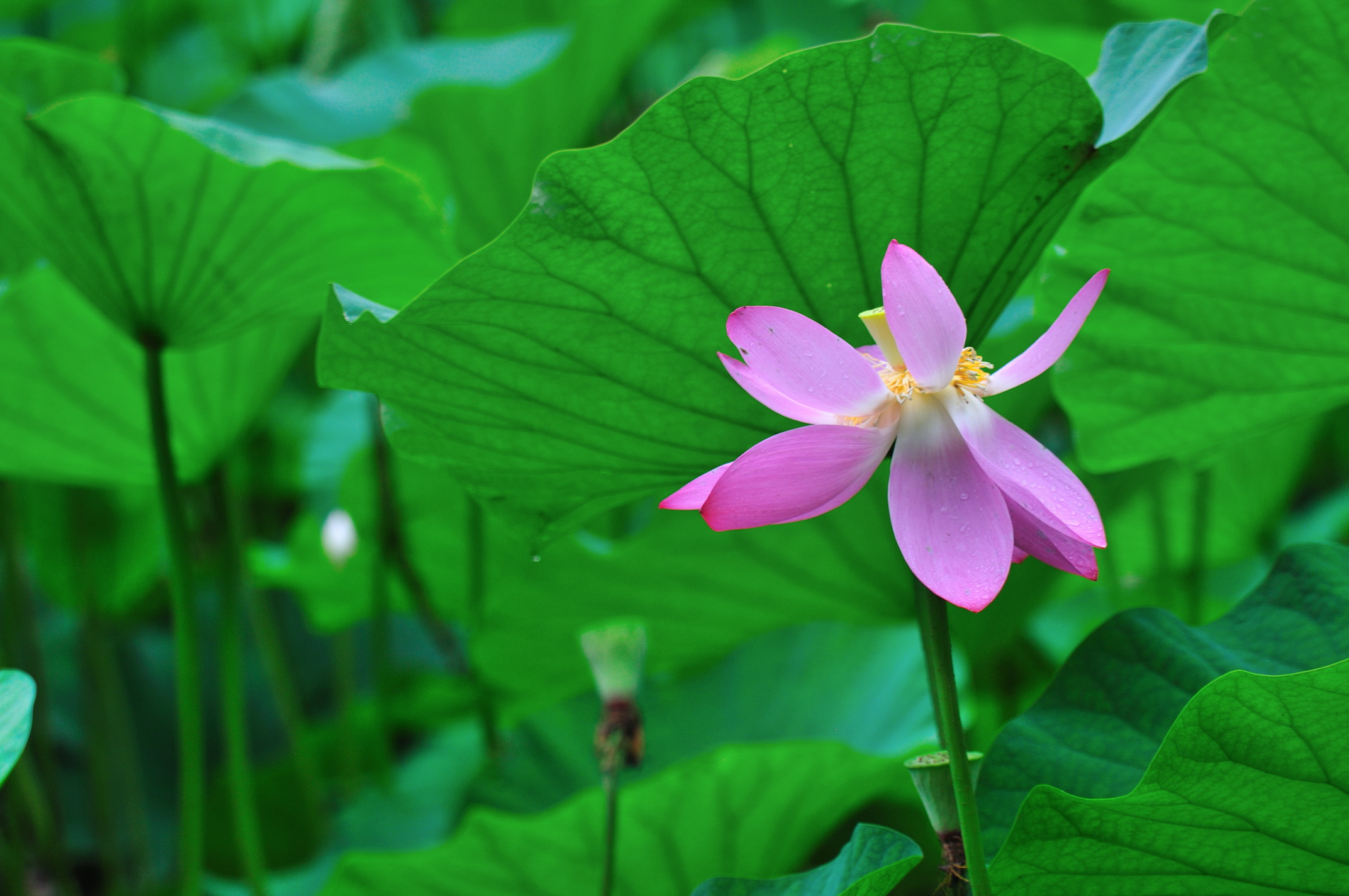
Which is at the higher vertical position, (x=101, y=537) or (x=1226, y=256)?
(x=1226, y=256)

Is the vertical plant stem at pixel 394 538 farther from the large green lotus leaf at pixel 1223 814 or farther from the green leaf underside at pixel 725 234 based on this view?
the large green lotus leaf at pixel 1223 814

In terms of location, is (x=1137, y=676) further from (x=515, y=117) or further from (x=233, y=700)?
(x=515, y=117)

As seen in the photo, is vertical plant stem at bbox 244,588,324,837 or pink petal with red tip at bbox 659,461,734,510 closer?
pink petal with red tip at bbox 659,461,734,510

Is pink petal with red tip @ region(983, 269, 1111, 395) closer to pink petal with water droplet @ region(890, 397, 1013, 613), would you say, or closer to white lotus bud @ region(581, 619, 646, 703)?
pink petal with water droplet @ region(890, 397, 1013, 613)

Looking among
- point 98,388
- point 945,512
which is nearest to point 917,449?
point 945,512

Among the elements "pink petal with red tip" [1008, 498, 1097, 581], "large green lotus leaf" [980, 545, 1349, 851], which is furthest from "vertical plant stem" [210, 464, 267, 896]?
"pink petal with red tip" [1008, 498, 1097, 581]

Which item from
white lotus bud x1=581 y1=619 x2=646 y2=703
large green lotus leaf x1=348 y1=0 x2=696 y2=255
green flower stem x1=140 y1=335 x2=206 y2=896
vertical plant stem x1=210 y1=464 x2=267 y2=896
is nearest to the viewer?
white lotus bud x1=581 y1=619 x2=646 y2=703

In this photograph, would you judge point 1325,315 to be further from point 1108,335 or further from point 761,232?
point 761,232

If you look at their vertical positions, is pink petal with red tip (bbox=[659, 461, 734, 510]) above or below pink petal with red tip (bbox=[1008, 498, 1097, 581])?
above
